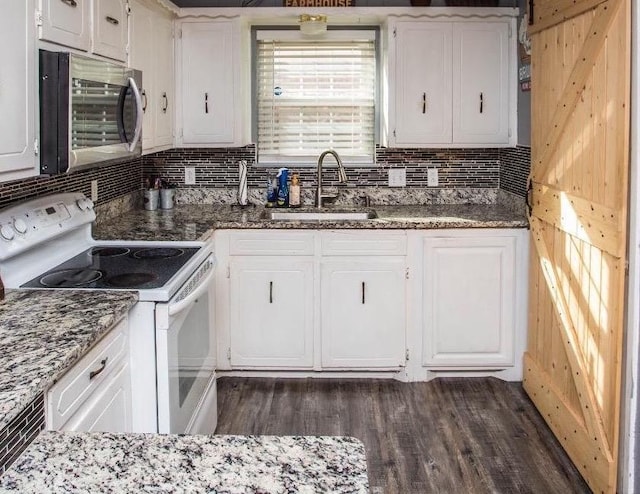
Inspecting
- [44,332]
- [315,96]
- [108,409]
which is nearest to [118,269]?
[108,409]

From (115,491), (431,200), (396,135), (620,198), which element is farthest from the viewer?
(431,200)

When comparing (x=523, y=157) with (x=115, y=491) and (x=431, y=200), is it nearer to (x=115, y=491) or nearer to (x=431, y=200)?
(x=431, y=200)

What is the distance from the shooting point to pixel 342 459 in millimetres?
1099

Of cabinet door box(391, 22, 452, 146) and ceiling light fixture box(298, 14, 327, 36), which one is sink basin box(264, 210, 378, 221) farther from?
ceiling light fixture box(298, 14, 327, 36)

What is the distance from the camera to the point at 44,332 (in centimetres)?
178

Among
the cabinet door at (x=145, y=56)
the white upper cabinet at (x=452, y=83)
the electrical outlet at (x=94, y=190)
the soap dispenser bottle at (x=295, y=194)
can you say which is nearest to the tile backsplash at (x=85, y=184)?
the electrical outlet at (x=94, y=190)

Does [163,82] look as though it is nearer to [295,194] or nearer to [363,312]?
[295,194]

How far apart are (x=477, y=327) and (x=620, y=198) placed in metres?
1.50

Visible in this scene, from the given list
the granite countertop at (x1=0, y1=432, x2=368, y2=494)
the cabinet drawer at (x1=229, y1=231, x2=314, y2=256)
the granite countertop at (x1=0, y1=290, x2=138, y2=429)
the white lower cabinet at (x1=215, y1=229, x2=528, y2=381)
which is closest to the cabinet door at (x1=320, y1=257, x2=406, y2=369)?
the white lower cabinet at (x1=215, y1=229, x2=528, y2=381)

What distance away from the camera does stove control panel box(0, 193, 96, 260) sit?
7.53ft

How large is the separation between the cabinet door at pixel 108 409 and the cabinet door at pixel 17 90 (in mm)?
637

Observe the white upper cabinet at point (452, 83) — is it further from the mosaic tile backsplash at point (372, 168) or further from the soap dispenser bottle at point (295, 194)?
the soap dispenser bottle at point (295, 194)

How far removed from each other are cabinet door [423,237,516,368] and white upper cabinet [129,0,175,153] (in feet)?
4.84

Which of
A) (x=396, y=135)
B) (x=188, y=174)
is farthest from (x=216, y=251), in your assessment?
(x=396, y=135)
